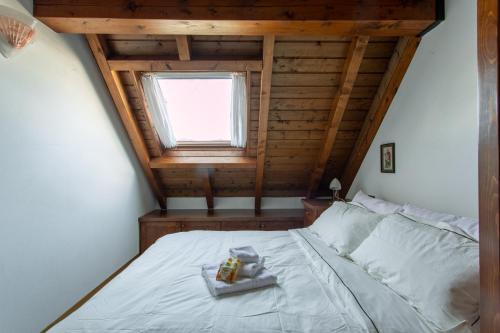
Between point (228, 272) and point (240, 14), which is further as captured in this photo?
point (240, 14)

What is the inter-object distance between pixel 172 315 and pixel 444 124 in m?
1.98

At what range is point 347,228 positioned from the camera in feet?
5.90

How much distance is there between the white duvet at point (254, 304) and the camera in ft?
3.26

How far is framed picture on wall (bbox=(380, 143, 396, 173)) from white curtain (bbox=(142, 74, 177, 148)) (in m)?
2.25

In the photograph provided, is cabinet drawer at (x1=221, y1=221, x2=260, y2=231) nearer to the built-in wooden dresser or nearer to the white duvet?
the built-in wooden dresser

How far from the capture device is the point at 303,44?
2154 millimetres

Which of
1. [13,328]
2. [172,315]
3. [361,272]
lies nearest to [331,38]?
[361,272]

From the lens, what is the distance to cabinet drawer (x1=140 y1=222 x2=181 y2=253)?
11.0ft

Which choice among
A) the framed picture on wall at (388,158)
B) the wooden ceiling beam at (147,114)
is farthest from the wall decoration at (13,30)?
the framed picture on wall at (388,158)

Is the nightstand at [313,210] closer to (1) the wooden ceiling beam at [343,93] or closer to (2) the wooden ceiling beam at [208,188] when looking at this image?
(1) the wooden ceiling beam at [343,93]

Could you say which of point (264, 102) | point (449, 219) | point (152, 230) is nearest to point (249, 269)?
point (449, 219)

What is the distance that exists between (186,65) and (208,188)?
5.55ft

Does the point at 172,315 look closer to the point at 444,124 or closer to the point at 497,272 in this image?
the point at 497,272

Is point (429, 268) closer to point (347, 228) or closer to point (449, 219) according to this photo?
point (449, 219)
